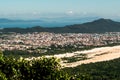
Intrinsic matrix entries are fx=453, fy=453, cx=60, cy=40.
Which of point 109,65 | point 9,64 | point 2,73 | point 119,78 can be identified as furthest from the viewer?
point 109,65

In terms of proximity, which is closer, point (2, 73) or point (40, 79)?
point (2, 73)

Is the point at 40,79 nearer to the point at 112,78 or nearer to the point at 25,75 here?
the point at 25,75

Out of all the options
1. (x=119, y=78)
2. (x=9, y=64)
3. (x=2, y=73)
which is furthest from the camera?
(x=119, y=78)

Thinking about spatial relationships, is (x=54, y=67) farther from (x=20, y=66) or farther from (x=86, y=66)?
(x=86, y=66)

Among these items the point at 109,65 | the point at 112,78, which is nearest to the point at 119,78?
the point at 112,78

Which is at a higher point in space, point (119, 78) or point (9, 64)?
point (9, 64)

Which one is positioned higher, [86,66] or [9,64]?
[9,64]

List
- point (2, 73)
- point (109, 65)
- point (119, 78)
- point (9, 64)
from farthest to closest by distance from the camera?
1. point (109, 65)
2. point (119, 78)
3. point (9, 64)
4. point (2, 73)

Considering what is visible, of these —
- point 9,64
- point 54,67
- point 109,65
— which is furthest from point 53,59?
point 109,65

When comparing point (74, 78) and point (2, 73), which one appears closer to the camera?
point (2, 73)
